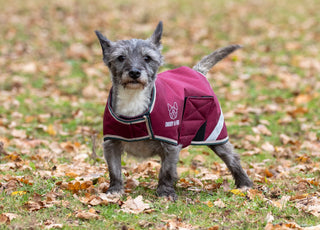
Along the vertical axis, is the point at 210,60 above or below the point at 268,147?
above

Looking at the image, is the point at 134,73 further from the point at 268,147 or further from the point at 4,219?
the point at 268,147

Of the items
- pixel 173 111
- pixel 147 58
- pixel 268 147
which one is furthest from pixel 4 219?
pixel 268 147

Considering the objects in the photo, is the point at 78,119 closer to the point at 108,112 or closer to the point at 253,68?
the point at 108,112

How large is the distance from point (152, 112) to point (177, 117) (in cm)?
33

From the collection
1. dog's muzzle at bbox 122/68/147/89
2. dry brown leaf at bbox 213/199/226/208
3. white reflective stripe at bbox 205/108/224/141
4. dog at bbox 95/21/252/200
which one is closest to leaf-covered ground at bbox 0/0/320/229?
dry brown leaf at bbox 213/199/226/208

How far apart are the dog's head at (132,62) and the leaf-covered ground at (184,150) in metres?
1.23

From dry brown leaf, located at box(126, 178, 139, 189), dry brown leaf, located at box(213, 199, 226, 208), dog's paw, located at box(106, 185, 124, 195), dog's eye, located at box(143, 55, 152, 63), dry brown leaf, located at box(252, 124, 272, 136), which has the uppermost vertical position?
dog's eye, located at box(143, 55, 152, 63)

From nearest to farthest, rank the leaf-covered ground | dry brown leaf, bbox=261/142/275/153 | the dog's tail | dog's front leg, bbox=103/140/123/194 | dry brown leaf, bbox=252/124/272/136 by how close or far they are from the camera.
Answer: the leaf-covered ground < dog's front leg, bbox=103/140/123/194 < the dog's tail < dry brown leaf, bbox=261/142/275/153 < dry brown leaf, bbox=252/124/272/136

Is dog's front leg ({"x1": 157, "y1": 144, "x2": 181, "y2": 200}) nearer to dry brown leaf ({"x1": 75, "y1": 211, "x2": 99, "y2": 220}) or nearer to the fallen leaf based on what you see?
the fallen leaf

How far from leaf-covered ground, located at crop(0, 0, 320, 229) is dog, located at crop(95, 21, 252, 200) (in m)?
0.45

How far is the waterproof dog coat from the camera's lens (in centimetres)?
477

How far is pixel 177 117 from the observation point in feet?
16.2

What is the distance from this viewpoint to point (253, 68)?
40.2 ft

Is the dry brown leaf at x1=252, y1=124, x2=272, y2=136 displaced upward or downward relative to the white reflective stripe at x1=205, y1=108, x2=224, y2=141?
downward
